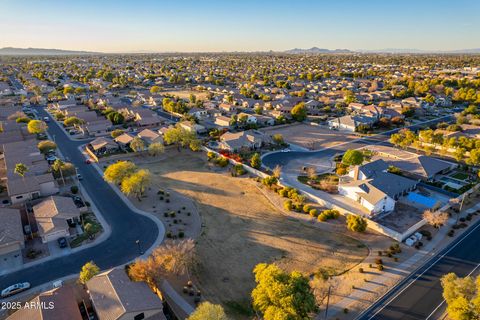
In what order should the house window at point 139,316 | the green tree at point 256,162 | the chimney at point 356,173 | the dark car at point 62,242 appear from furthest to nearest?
the green tree at point 256,162 < the chimney at point 356,173 < the dark car at point 62,242 < the house window at point 139,316

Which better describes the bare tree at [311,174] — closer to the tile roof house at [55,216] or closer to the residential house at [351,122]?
the residential house at [351,122]

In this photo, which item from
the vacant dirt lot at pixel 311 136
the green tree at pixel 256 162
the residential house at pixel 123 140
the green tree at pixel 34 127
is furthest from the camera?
the green tree at pixel 34 127

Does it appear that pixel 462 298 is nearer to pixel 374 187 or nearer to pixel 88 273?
pixel 374 187

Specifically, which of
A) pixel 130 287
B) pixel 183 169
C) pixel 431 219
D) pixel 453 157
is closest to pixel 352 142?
pixel 453 157

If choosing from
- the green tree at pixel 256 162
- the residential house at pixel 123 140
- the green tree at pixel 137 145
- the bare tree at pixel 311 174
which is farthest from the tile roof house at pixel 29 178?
the bare tree at pixel 311 174

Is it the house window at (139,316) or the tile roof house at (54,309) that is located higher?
the tile roof house at (54,309)

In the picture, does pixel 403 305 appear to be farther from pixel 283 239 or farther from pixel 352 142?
pixel 352 142

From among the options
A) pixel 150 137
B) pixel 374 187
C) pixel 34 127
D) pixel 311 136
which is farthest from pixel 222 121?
pixel 374 187
